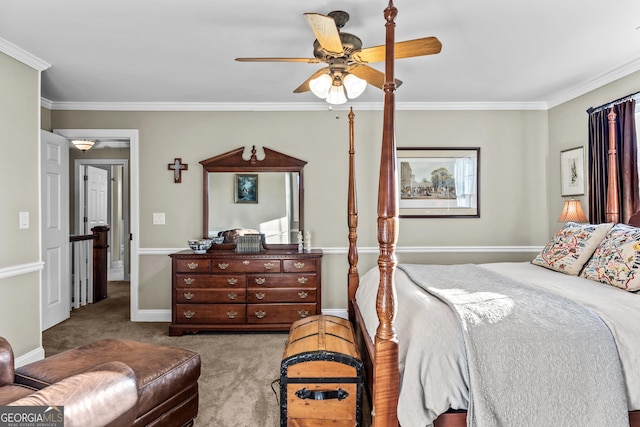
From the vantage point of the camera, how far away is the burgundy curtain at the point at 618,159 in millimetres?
2977

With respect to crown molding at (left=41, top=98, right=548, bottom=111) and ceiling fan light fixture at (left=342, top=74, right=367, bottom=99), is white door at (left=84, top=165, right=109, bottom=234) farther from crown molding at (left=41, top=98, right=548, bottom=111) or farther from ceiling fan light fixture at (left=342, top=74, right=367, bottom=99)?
ceiling fan light fixture at (left=342, top=74, right=367, bottom=99)

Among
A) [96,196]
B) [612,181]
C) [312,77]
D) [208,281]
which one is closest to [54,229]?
[208,281]

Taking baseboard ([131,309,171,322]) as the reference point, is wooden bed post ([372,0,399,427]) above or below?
above

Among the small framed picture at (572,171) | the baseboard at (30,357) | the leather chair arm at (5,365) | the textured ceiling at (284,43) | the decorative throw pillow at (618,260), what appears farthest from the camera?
the small framed picture at (572,171)

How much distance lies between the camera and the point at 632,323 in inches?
62.4

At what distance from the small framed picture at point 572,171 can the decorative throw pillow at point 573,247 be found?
115cm

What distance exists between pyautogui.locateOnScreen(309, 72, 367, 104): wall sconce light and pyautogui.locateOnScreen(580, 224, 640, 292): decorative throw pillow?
72.4 inches

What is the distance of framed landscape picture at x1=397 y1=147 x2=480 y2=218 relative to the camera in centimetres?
423

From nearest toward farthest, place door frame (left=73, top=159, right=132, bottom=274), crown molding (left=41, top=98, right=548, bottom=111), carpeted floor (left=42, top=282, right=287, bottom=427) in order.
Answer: carpeted floor (left=42, top=282, right=287, bottom=427) < crown molding (left=41, top=98, right=548, bottom=111) < door frame (left=73, top=159, right=132, bottom=274)

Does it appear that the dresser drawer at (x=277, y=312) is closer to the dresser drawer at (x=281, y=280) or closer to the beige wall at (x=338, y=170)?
the dresser drawer at (x=281, y=280)

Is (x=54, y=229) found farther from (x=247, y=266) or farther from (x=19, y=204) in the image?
(x=247, y=266)

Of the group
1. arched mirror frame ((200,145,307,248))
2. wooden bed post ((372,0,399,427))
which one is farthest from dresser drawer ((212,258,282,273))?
wooden bed post ((372,0,399,427))

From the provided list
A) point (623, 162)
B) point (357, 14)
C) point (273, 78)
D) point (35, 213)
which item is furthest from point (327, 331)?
point (623, 162)

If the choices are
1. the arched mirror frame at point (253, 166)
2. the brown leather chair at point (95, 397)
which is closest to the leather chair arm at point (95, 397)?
the brown leather chair at point (95, 397)
